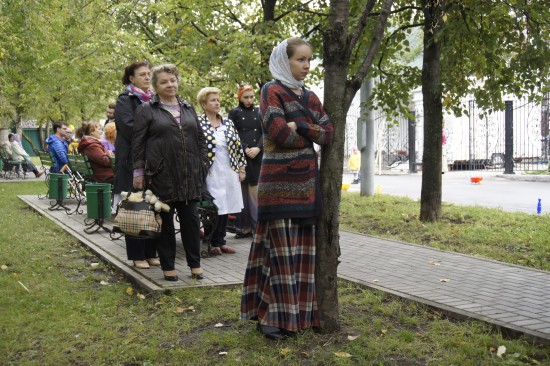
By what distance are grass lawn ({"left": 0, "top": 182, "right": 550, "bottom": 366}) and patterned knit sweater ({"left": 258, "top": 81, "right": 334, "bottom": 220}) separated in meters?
0.91

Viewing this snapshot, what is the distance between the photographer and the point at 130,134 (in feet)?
24.2

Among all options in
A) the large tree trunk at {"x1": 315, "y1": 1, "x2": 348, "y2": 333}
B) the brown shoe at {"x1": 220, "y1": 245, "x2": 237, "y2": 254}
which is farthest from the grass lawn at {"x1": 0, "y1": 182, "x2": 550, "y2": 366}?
the brown shoe at {"x1": 220, "y1": 245, "x2": 237, "y2": 254}

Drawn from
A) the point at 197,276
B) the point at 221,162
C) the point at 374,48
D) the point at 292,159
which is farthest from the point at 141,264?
the point at 374,48

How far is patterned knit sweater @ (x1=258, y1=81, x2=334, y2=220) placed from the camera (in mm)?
4781

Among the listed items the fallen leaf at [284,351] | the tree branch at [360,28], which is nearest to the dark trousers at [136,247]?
the fallen leaf at [284,351]

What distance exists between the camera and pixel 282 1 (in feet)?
48.6

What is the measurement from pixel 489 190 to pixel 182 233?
47.4ft

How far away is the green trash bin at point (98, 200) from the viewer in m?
10.1

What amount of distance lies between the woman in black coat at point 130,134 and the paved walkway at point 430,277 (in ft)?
0.68

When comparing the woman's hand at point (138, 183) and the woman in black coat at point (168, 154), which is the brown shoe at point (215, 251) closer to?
the woman in black coat at point (168, 154)

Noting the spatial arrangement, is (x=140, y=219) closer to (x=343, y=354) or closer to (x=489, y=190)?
(x=343, y=354)

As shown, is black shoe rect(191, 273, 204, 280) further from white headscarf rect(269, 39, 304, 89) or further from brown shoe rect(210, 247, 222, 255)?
white headscarf rect(269, 39, 304, 89)

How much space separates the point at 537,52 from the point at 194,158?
4.04m

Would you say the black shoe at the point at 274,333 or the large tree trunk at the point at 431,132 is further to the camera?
the large tree trunk at the point at 431,132
